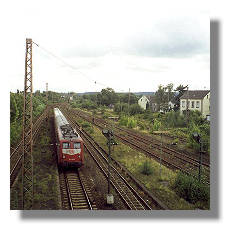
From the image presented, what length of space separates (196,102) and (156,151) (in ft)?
11.1

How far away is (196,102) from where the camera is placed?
1523 cm

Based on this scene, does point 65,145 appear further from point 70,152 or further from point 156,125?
point 156,125

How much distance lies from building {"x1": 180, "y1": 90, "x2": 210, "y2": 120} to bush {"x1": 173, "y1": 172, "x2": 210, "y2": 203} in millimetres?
3093

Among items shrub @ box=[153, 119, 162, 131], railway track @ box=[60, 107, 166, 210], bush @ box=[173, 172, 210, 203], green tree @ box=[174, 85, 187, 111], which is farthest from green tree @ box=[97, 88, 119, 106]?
bush @ box=[173, 172, 210, 203]

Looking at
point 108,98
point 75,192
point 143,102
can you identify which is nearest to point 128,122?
point 143,102

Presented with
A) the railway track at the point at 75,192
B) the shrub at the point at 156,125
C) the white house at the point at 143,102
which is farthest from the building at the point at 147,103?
the railway track at the point at 75,192

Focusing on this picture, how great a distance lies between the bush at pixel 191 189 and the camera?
11.5 meters

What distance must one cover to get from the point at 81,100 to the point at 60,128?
2.22 meters

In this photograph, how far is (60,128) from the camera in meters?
16.8

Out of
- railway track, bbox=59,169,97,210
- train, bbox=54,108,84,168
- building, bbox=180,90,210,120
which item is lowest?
railway track, bbox=59,169,97,210

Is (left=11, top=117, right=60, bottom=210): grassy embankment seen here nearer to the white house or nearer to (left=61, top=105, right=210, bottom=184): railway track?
(left=61, top=105, right=210, bottom=184): railway track

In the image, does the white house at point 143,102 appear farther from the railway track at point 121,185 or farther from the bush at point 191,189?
the bush at point 191,189

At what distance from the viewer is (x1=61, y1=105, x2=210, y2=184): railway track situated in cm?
1468
